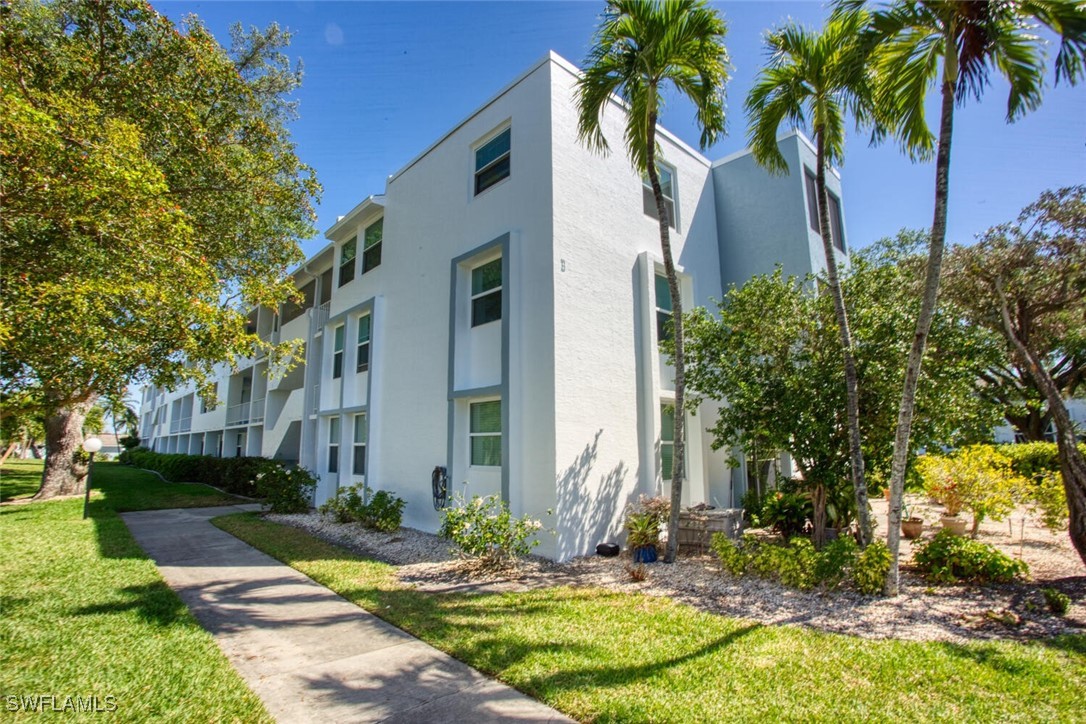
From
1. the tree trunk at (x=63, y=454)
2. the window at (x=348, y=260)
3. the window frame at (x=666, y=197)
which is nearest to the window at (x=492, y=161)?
the window frame at (x=666, y=197)

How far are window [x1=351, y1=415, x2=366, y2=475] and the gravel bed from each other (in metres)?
4.49

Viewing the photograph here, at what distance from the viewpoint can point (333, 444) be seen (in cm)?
1639

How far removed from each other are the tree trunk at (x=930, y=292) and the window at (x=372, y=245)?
43.5 ft

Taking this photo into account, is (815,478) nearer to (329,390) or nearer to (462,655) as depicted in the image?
(462,655)

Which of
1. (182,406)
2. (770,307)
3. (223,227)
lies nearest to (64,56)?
(223,227)

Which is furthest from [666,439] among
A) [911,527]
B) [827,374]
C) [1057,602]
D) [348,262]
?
[348,262]

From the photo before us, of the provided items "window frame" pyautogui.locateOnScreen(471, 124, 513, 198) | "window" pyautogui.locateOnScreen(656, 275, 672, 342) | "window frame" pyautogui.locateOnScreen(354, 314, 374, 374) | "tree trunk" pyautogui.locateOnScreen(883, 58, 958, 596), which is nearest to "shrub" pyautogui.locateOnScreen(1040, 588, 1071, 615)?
"tree trunk" pyautogui.locateOnScreen(883, 58, 958, 596)

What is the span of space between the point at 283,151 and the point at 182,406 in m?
35.7

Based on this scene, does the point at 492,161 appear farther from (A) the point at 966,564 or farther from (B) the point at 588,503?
(A) the point at 966,564

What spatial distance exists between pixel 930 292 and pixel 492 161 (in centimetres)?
893

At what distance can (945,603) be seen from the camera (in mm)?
6379

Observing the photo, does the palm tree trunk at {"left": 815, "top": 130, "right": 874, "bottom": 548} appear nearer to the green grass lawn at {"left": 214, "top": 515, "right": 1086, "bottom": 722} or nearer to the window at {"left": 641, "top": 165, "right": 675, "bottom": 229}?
the green grass lawn at {"left": 214, "top": 515, "right": 1086, "bottom": 722}

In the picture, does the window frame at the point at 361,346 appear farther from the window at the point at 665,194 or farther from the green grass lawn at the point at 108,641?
the window at the point at 665,194

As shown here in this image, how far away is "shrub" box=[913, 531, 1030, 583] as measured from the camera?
22.8ft
